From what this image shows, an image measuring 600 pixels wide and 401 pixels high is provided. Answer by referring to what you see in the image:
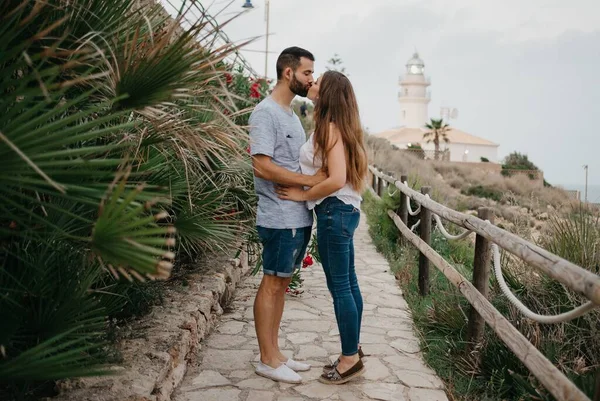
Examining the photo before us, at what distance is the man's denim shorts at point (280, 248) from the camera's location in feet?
11.9

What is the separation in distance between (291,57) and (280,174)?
0.68 m

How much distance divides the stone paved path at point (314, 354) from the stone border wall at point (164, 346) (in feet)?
0.48

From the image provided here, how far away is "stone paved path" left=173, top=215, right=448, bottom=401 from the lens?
147 inches

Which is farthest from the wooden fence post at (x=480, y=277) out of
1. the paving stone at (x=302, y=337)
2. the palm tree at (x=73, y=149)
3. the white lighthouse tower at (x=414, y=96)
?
the white lighthouse tower at (x=414, y=96)

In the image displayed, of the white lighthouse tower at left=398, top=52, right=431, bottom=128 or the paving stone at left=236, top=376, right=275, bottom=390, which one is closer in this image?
the paving stone at left=236, top=376, right=275, bottom=390

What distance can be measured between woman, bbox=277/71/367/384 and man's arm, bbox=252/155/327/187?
47 mm

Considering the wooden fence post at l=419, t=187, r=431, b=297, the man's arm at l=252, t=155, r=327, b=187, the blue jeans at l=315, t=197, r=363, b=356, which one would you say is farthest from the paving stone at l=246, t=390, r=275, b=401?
the wooden fence post at l=419, t=187, r=431, b=297

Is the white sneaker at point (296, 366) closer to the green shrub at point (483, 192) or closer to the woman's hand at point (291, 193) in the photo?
the woman's hand at point (291, 193)

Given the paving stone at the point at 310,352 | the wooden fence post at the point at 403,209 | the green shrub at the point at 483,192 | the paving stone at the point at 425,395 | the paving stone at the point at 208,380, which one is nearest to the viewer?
the paving stone at the point at 425,395

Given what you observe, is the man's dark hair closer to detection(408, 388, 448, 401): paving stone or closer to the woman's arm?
the woman's arm

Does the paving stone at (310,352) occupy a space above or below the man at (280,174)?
below

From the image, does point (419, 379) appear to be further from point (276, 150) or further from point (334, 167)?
point (276, 150)

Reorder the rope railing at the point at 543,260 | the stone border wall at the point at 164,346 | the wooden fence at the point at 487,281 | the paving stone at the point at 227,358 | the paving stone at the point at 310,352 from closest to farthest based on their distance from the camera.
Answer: the rope railing at the point at 543,260
the wooden fence at the point at 487,281
the stone border wall at the point at 164,346
the paving stone at the point at 227,358
the paving stone at the point at 310,352

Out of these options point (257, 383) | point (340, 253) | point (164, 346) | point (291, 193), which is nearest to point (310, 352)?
point (257, 383)
